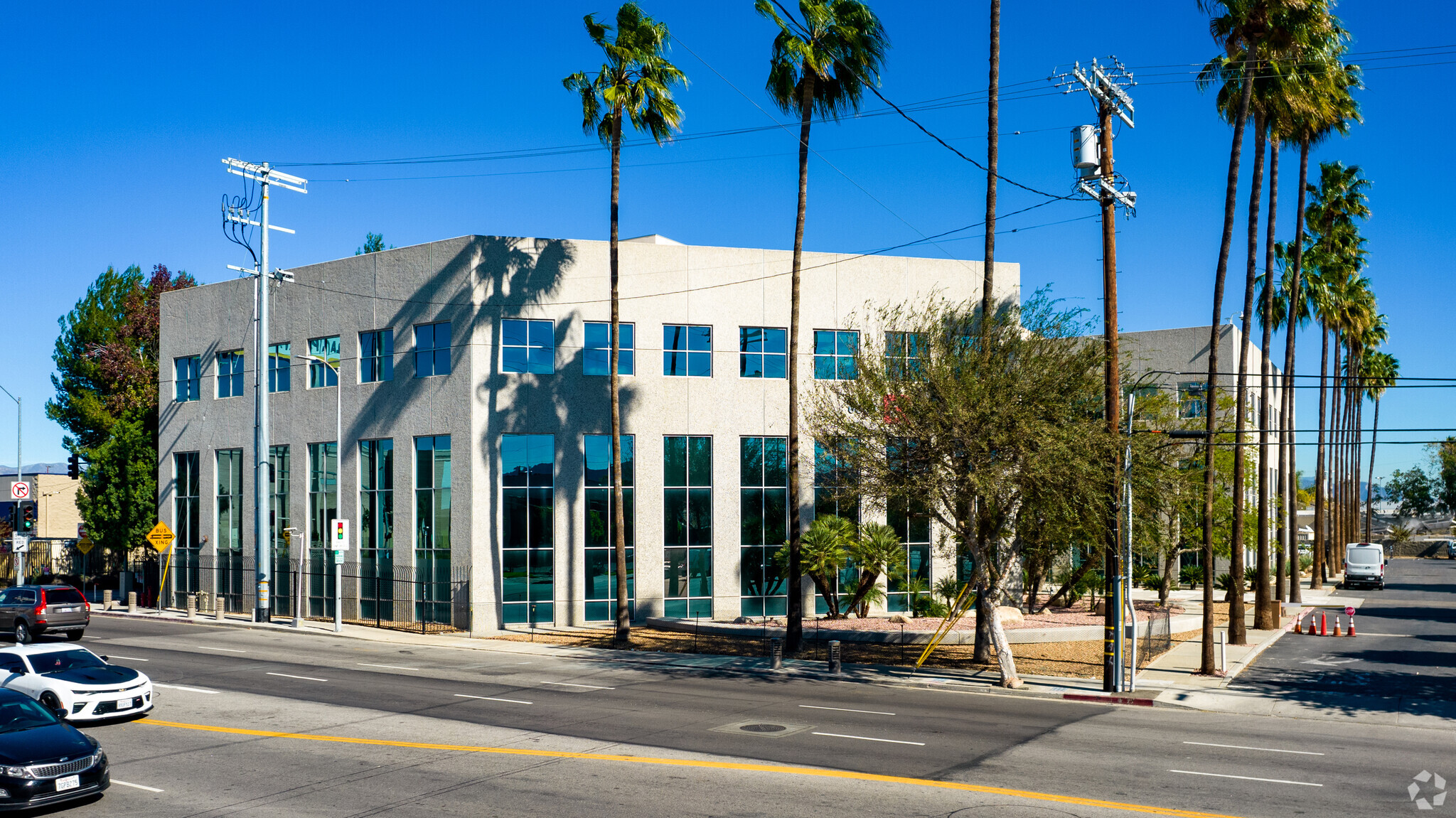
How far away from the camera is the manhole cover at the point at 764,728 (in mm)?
18422

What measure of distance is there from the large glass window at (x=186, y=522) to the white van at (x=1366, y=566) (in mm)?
61932

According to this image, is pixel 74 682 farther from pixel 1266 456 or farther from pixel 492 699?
pixel 1266 456

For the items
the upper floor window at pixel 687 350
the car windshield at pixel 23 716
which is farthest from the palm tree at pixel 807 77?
the car windshield at pixel 23 716

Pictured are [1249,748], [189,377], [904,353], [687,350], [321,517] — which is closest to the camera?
[1249,748]

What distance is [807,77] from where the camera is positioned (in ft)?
100

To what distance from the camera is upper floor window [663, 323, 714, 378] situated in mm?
38938

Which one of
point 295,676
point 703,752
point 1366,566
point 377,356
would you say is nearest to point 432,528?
point 377,356

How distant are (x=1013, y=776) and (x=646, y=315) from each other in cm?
2608

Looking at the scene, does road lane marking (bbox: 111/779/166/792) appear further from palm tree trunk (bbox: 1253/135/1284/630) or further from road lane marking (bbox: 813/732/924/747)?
palm tree trunk (bbox: 1253/135/1284/630)

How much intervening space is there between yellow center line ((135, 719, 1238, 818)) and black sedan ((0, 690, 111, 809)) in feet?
14.0

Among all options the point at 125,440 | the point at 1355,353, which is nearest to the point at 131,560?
the point at 125,440

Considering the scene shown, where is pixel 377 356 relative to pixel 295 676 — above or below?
above

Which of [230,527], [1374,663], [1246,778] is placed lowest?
[1374,663]

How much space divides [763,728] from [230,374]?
3657 centimetres
